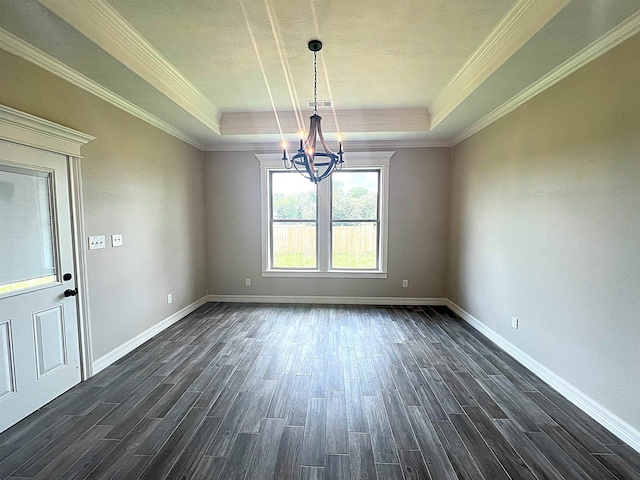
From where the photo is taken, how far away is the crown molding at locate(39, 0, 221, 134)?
1.87 m

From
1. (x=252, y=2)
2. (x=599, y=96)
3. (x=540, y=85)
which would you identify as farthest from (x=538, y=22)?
(x=252, y=2)

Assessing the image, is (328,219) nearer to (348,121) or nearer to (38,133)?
(348,121)

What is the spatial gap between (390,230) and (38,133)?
4.34m

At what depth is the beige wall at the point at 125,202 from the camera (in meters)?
2.35

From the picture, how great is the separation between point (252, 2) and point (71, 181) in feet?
6.89

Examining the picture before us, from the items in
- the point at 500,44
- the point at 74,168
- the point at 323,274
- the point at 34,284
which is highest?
the point at 500,44

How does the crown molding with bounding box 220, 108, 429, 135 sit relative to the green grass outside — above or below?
above

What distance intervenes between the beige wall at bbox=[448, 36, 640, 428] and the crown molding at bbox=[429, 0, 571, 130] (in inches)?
23.0

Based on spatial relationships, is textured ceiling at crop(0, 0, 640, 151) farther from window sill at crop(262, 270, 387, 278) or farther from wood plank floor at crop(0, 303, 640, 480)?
wood plank floor at crop(0, 303, 640, 480)

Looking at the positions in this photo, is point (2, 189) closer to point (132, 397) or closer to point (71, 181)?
point (71, 181)

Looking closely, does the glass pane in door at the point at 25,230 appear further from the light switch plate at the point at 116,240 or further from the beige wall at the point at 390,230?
the beige wall at the point at 390,230

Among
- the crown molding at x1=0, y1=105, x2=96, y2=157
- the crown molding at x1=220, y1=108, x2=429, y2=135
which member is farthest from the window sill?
the crown molding at x1=0, y1=105, x2=96, y2=157

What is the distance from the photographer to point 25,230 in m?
2.18

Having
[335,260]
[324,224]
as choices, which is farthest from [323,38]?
[335,260]
